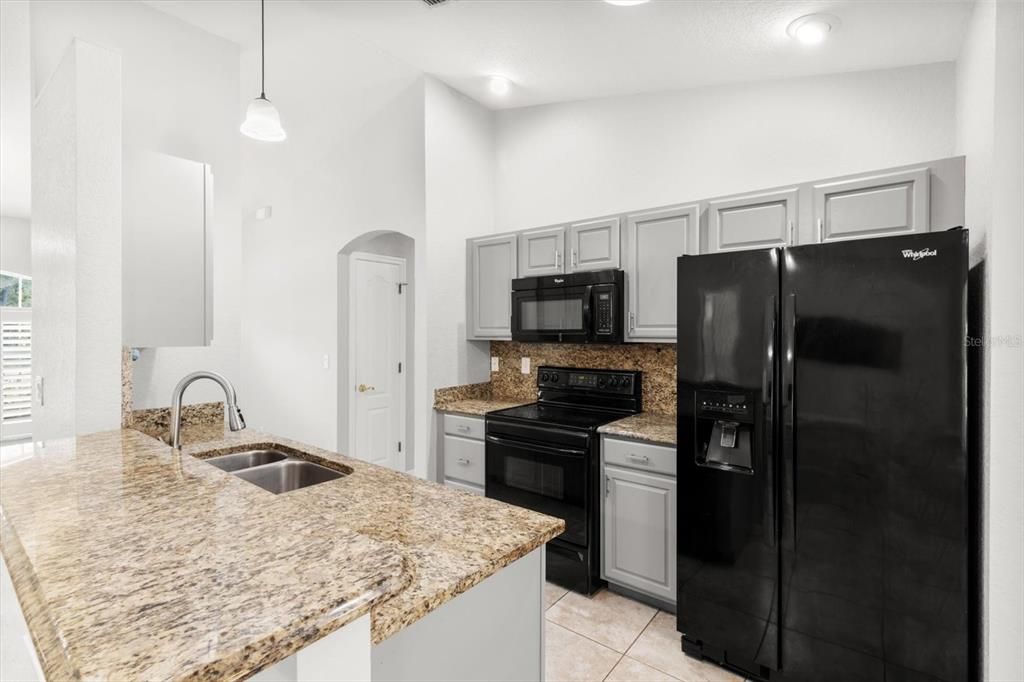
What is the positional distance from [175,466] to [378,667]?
32.7 inches

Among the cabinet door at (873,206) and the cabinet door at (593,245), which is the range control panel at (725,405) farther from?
the cabinet door at (593,245)

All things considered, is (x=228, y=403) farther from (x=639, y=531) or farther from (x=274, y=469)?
(x=639, y=531)

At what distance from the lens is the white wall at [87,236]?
1819 mm

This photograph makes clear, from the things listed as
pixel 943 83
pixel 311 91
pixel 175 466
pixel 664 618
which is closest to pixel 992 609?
pixel 664 618

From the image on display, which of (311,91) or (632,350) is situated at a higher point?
(311,91)

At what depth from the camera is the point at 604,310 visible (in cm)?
298

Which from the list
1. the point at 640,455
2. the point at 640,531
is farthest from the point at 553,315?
the point at 640,531

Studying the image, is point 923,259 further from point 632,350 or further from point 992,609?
point 632,350

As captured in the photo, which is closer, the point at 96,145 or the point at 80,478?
the point at 80,478

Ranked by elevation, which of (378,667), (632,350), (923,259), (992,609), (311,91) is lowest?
(992,609)

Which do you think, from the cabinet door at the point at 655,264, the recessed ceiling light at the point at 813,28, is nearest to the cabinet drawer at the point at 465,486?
the cabinet door at the point at 655,264

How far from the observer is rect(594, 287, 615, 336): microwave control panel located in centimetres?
295

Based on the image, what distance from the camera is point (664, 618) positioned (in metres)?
2.58

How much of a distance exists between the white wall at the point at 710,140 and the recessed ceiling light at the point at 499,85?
0.42m
